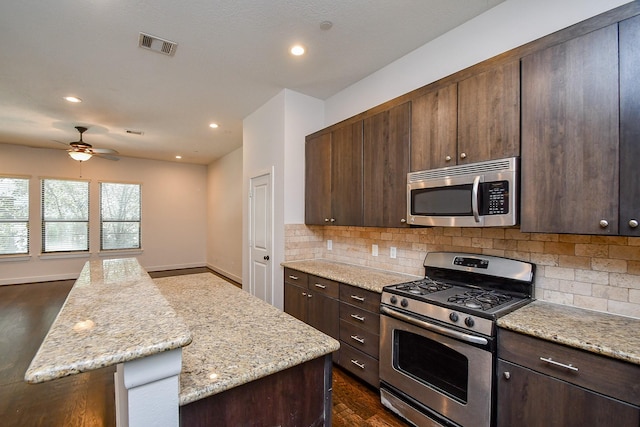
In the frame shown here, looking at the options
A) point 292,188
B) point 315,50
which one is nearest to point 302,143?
point 292,188

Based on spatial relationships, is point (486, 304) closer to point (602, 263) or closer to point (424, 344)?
point (424, 344)

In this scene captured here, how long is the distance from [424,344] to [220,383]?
1521mm

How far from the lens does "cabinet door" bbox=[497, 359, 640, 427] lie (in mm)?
1276

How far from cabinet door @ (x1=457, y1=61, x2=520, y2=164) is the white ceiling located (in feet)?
2.31

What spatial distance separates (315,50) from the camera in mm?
2766

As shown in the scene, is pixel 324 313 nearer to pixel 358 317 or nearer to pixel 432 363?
pixel 358 317

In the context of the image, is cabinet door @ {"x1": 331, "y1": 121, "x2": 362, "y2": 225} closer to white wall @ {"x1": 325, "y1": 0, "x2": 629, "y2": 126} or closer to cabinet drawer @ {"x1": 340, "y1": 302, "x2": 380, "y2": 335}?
white wall @ {"x1": 325, "y1": 0, "x2": 629, "y2": 126}

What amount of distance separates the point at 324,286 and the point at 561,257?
6.00ft

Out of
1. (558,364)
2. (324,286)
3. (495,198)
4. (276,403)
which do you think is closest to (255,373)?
(276,403)

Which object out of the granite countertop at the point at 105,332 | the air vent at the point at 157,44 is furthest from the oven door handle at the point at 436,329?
the air vent at the point at 157,44

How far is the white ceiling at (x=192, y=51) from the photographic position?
7.24 feet

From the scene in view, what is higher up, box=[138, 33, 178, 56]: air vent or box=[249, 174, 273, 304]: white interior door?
box=[138, 33, 178, 56]: air vent

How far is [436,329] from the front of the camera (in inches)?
73.0

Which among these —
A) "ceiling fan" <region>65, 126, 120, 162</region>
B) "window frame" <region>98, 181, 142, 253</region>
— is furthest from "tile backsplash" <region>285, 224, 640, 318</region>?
"window frame" <region>98, 181, 142, 253</region>
